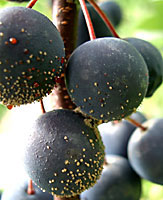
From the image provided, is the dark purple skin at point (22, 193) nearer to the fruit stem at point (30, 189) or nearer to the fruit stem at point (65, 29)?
the fruit stem at point (30, 189)

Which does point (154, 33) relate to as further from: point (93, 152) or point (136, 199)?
point (93, 152)

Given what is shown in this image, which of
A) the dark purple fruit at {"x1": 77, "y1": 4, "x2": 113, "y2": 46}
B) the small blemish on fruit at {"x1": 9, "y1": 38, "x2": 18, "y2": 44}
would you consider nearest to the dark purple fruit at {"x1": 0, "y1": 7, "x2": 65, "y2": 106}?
the small blemish on fruit at {"x1": 9, "y1": 38, "x2": 18, "y2": 44}

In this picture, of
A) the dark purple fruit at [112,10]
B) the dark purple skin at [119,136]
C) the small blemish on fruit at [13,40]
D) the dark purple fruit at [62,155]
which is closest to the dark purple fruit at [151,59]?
the dark purple fruit at [62,155]

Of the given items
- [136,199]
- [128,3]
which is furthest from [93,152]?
[128,3]

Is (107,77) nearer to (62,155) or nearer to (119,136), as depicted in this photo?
(62,155)

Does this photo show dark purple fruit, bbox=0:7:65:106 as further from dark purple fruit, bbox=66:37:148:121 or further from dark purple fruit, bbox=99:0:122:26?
dark purple fruit, bbox=99:0:122:26

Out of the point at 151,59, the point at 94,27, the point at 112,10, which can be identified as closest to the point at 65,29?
the point at 94,27
